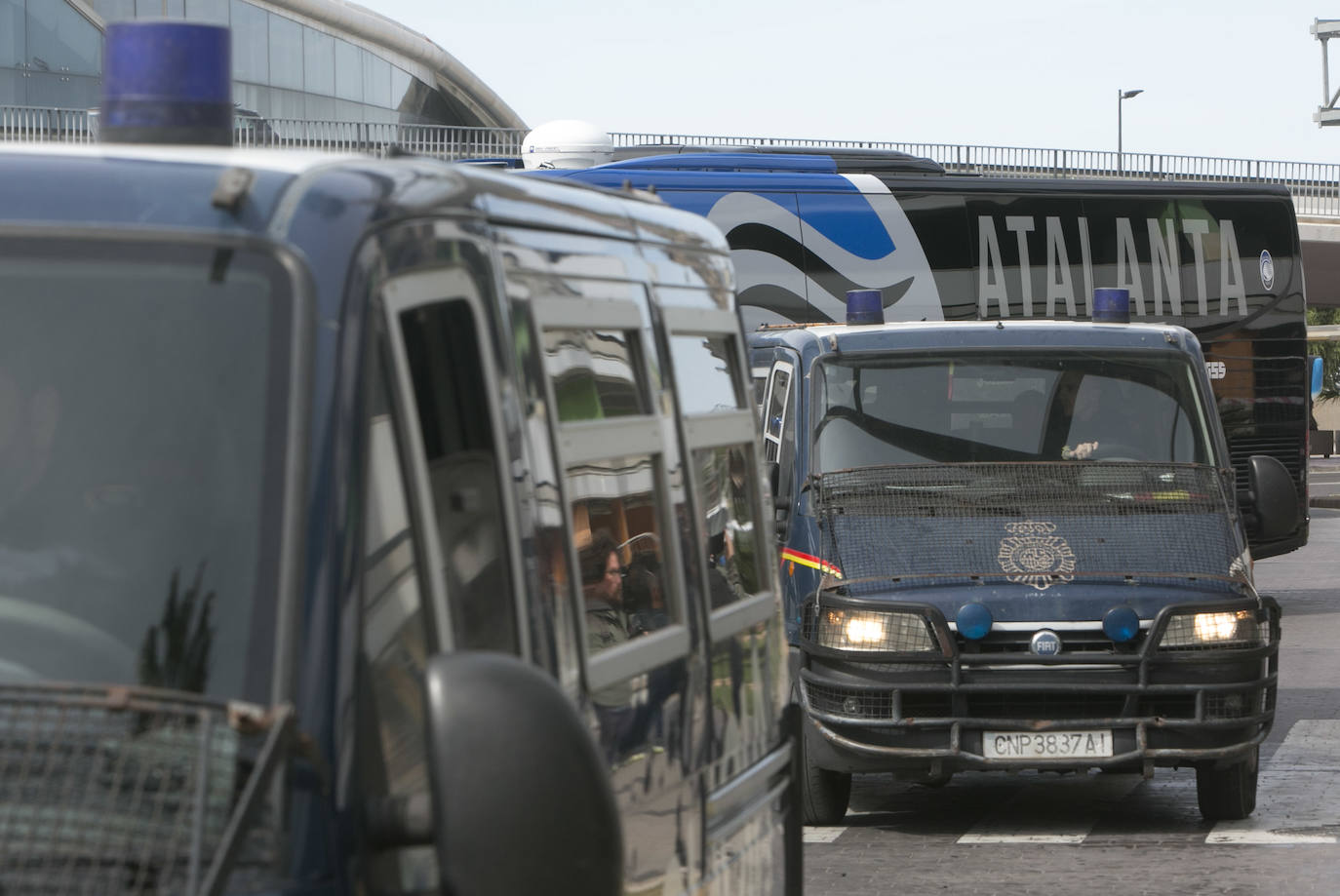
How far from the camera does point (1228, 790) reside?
895 centimetres

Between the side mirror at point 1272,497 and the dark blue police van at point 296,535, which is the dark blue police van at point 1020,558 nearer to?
the side mirror at point 1272,497

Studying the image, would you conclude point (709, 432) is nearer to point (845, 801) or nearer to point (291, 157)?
point (291, 157)

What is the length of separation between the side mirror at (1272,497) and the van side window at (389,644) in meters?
6.47

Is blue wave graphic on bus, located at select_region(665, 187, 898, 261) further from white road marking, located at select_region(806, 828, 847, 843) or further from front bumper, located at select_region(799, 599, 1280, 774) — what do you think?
front bumper, located at select_region(799, 599, 1280, 774)

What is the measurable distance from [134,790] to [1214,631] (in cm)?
686

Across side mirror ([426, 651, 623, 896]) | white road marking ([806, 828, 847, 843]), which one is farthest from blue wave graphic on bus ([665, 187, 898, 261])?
side mirror ([426, 651, 623, 896])

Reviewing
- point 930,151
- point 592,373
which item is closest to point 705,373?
point 592,373

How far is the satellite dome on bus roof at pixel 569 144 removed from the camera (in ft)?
55.0

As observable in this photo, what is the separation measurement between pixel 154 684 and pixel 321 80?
60.1m

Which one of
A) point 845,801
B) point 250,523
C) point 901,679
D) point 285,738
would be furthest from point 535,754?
point 845,801

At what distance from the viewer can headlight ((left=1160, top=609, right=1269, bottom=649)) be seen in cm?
846

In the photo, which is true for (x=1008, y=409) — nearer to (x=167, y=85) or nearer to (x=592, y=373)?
(x=592, y=373)

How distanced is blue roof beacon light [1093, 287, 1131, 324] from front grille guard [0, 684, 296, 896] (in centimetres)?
834

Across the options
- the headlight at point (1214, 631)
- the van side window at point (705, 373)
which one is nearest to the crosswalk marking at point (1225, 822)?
the headlight at point (1214, 631)
